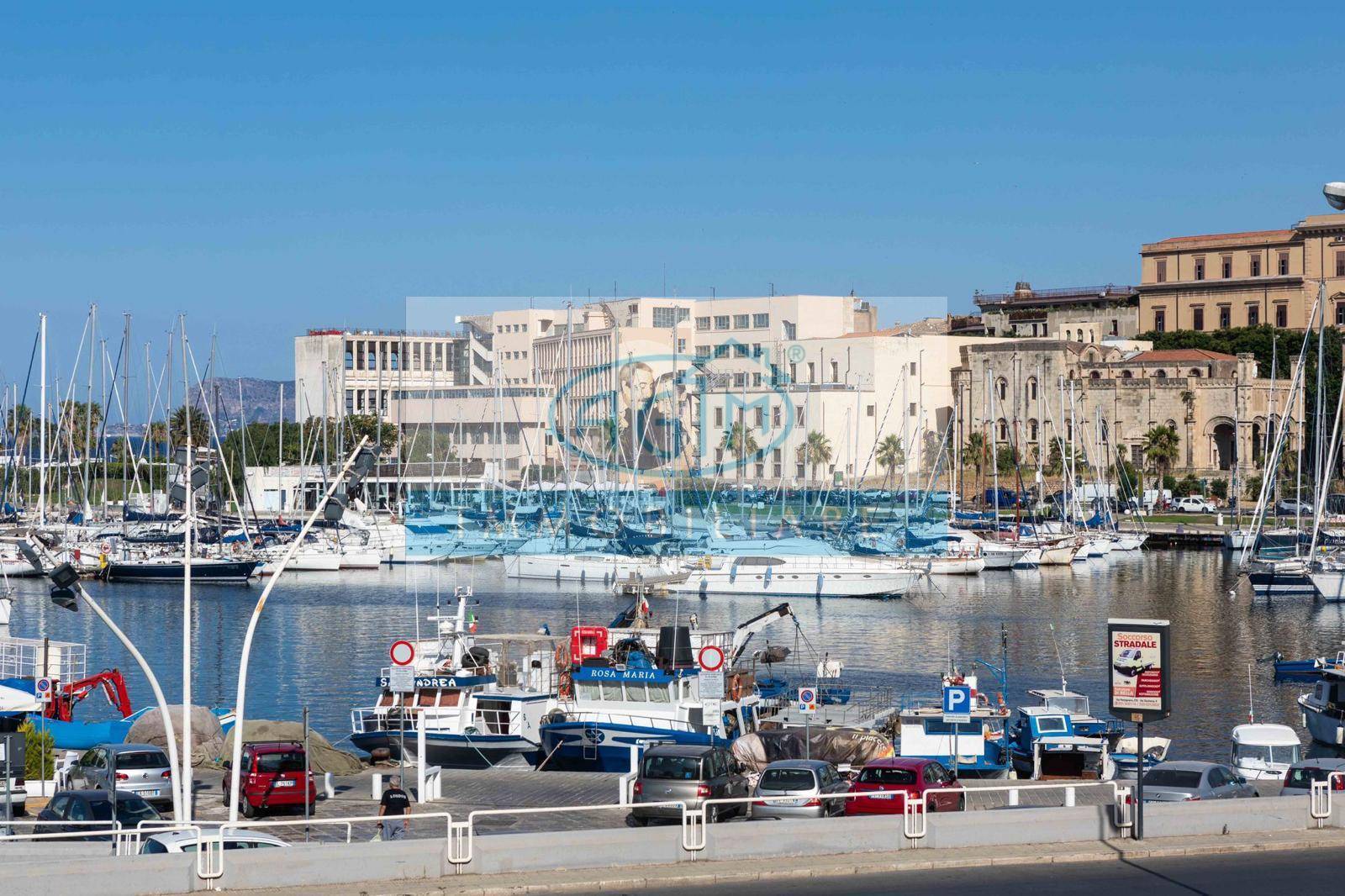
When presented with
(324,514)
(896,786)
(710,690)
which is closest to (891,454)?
(710,690)

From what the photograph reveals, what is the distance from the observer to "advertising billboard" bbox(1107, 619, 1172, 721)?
1712 cm

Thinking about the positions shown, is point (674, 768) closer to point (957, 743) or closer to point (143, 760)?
point (143, 760)

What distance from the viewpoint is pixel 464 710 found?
108 ft

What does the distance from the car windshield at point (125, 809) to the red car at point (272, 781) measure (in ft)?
12.5

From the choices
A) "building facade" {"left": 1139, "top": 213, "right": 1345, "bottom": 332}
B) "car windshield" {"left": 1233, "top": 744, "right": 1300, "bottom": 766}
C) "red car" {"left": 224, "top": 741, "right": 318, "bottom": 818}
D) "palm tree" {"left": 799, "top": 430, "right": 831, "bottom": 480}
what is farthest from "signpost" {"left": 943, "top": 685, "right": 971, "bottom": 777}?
"building facade" {"left": 1139, "top": 213, "right": 1345, "bottom": 332}

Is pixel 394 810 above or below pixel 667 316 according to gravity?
below

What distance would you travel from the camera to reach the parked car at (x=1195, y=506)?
388 ft

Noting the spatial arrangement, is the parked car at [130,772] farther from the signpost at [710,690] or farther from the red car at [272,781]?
the signpost at [710,690]

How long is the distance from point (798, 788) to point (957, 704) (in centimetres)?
1046

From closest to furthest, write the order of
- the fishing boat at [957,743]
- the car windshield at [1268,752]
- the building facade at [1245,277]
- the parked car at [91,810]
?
the parked car at [91,810] → the fishing boat at [957,743] → the car windshield at [1268,752] → the building facade at [1245,277]

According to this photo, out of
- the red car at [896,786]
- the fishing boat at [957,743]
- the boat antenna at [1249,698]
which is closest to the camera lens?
the red car at [896,786]

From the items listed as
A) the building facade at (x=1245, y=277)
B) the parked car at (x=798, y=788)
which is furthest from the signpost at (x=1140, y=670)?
the building facade at (x=1245, y=277)

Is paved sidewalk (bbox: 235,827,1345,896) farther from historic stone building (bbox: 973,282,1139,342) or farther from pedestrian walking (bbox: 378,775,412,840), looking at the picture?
historic stone building (bbox: 973,282,1139,342)

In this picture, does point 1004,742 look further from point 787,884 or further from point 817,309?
point 817,309
